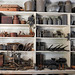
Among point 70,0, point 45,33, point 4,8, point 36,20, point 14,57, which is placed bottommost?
point 14,57

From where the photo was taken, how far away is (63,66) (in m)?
2.95

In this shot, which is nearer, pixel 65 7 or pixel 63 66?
pixel 63 66

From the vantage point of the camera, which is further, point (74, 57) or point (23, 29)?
point (23, 29)

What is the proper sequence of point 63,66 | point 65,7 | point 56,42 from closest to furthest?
point 63,66, point 65,7, point 56,42

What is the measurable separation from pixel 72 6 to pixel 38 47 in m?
1.66

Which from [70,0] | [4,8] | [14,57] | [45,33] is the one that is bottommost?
[14,57]

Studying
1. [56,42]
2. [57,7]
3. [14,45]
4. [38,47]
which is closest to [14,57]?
[14,45]

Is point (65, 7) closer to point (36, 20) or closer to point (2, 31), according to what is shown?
point (36, 20)

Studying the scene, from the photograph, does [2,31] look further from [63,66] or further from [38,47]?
[63,66]

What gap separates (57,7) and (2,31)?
1711 mm

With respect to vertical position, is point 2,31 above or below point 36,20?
below

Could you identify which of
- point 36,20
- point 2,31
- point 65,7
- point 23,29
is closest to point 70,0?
point 65,7

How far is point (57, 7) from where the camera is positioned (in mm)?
3105

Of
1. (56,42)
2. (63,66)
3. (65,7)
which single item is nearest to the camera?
(63,66)
